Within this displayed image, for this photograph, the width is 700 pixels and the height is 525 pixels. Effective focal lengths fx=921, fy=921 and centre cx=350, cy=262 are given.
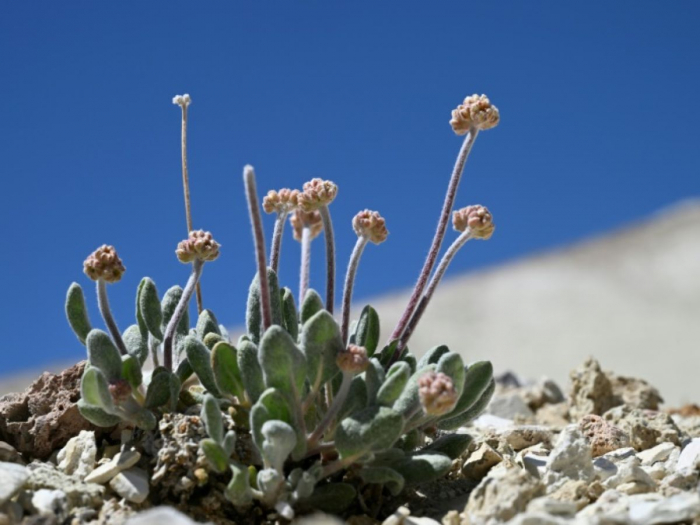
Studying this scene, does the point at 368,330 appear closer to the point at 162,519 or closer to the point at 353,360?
the point at 353,360

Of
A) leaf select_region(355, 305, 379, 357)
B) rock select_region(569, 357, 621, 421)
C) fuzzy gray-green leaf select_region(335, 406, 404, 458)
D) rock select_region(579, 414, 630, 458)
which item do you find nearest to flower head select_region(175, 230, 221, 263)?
leaf select_region(355, 305, 379, 357)

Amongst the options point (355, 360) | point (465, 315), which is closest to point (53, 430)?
point (355, 360)

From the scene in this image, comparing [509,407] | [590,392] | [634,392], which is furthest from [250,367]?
[634,392]

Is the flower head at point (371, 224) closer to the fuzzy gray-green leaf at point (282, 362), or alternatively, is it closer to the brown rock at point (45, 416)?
the fuzzy gray-green leaf at point (282, 362)

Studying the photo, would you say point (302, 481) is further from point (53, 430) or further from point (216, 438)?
point (53, 430)

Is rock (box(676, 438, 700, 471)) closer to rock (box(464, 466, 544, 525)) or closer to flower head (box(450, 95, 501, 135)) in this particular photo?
rock (box(464, 466, 544, 525))

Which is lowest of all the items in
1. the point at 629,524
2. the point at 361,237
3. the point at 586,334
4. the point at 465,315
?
the point at 629,524
